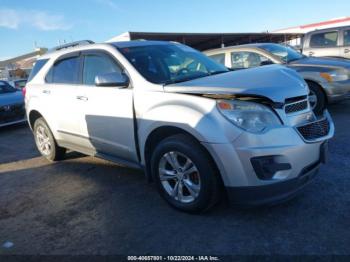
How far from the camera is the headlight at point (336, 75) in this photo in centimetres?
705

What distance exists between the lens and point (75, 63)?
482cm

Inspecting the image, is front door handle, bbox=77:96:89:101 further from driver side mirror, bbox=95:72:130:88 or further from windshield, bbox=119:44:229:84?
windshield, bbox=119:44:229:84

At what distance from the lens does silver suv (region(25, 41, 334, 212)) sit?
9.67ft

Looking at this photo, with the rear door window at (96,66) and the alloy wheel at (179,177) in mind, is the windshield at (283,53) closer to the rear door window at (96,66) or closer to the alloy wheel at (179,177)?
the rear door window at (96,66)

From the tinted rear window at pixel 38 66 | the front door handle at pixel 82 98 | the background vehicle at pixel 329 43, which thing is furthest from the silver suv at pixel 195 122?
the background vehicle at pixel 329 43

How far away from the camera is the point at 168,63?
13.7 ft

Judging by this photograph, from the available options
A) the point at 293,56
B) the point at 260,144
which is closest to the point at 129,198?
the point at 260,144

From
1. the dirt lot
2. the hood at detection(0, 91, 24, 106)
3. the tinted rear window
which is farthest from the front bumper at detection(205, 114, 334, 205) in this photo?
the hood at detection(0, 91, 24, 106)

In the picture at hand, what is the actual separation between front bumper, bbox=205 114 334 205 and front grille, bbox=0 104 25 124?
772cm

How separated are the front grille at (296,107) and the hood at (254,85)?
3.0 inches

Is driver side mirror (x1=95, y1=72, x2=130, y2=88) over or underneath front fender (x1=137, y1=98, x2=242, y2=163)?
over

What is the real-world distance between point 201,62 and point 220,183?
A: 189 centimetres

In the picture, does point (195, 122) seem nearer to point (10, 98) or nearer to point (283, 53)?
point (283, 53)

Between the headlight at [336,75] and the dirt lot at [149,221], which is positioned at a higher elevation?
the headlight at [336,75]
